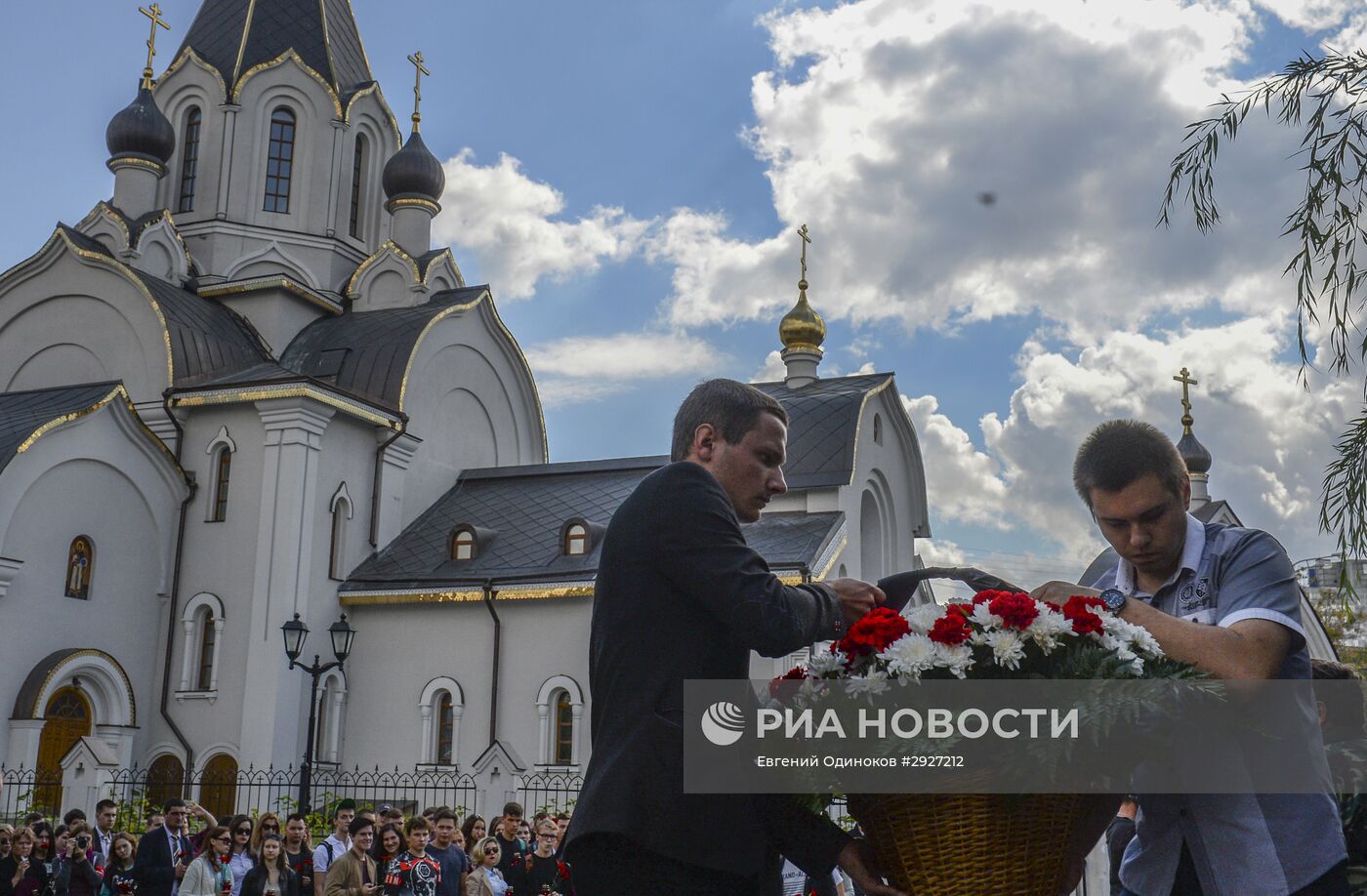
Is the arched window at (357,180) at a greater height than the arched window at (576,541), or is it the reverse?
the arched window at (357,180)

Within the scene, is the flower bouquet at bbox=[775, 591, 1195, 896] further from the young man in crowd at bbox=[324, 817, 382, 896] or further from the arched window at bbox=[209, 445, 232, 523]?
the arched window at bbox=[209, 445, 232, 523]

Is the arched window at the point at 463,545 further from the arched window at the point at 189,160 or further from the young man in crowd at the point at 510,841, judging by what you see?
the young man in crowd at the point at 510,841

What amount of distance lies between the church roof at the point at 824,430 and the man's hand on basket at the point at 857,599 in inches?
835

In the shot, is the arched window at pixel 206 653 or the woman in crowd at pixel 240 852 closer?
the woman in crowd at pixel 240 852

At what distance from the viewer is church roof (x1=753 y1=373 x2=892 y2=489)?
24.5 meters

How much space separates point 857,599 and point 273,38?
30.7 m

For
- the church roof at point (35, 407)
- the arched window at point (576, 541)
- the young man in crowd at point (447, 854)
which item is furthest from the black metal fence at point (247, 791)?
the young man in crowd at point (447, 854)

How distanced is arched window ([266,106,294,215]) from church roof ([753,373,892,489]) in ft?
37.8

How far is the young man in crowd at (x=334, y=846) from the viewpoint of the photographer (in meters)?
11.2

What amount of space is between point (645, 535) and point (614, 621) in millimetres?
205

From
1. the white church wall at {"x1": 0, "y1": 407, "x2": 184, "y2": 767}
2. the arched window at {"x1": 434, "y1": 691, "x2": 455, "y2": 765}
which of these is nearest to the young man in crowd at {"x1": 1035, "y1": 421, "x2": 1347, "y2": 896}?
the white church wall at {"x1": 0, "y1": 407, "x2": 184, "y2": 767}

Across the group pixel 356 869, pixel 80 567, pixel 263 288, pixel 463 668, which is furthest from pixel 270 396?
pixel 356 869

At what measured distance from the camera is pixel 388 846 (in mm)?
11477

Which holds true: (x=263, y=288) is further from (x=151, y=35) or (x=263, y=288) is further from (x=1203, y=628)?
(x=1203, y=628)
